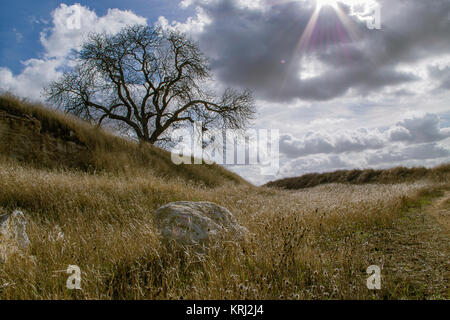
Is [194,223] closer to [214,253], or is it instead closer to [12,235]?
[214,253]

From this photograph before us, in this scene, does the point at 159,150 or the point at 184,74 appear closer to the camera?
the point at 159,150

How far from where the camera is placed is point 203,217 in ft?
13.2

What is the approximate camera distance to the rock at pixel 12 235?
342cm

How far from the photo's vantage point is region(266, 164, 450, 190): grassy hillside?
16.6m

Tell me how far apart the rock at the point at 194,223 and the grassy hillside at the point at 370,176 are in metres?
15.7

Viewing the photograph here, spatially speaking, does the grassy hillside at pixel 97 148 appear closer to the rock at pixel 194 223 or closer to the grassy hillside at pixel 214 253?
the grassy hillside at pixel 214 253

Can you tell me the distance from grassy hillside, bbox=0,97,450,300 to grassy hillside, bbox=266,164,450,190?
11188 mm

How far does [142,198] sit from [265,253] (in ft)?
14.7

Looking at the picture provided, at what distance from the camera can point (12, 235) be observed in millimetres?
3705

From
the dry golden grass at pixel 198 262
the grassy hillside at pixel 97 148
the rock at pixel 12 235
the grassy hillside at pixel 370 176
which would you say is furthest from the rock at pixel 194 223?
the grassy hillside at pixel 370 176

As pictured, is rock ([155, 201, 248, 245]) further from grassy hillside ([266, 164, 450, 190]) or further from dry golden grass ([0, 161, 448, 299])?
grassy hillside ([266, 164, 450, 190])
